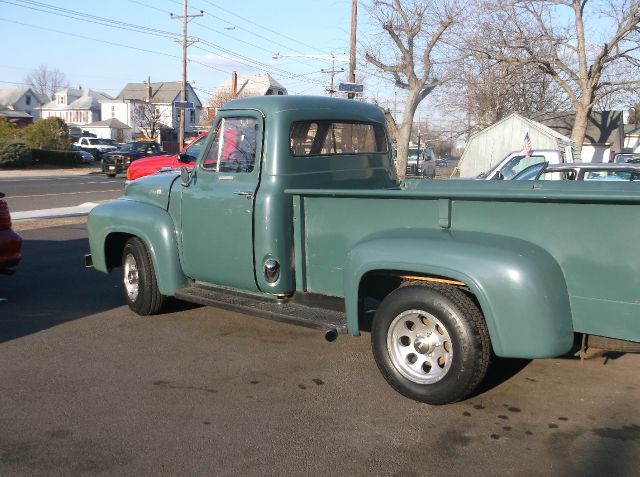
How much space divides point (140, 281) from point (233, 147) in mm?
1703

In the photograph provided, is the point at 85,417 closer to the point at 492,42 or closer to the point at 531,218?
the point at 531,218

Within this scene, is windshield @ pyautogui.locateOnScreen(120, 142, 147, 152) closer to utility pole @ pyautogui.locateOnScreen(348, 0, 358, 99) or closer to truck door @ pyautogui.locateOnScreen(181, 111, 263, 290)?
utility pole @ pyautogui.locateOnScreen(348, 0, 358, 99)

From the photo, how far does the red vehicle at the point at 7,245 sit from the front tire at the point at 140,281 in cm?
142

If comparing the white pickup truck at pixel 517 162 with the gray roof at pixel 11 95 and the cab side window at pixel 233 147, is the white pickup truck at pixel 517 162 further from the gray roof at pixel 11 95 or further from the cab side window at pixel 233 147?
the gray roof at pixel 11 95

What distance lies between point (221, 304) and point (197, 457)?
1940 millimetres

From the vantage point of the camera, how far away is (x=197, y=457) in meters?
3.72

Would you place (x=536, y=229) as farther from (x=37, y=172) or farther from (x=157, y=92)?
(x=157, y=92)

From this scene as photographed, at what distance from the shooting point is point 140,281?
642 cm

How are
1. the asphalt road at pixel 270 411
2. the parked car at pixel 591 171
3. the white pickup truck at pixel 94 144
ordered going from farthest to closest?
1. the white pickup truck at pixel 94 144
2. the parked car at pixel 591 171
3. the asphalt road at pixel 270 411

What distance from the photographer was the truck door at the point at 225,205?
5.42 m

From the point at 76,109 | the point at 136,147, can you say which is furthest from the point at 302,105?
the point at 76,109

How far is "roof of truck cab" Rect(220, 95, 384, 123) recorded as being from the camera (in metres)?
5.59

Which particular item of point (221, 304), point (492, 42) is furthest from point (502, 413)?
point (492, 42)

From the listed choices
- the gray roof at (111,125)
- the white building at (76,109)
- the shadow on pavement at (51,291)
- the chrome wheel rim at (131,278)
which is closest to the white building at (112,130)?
the gray roof at (111,125)
